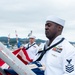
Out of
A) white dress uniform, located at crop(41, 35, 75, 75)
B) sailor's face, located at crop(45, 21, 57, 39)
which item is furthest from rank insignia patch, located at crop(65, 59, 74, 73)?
sailor's face, located at crop(45, 21, 57, 39)

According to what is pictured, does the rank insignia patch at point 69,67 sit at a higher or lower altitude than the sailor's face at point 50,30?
lower

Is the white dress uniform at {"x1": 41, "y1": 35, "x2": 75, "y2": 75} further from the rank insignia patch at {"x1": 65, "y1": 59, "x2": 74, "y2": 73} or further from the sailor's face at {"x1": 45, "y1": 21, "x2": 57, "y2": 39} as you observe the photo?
the sailor's face at {"x1": 45, "y1": 21, "x2": 57, "y2": 39}

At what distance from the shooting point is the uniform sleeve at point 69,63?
3.78 metres

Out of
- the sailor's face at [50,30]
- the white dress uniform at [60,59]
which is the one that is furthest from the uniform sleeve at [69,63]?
the sailor's face at [50,30]

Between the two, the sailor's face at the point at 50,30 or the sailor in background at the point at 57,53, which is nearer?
the sailor in background at the point at 57,53

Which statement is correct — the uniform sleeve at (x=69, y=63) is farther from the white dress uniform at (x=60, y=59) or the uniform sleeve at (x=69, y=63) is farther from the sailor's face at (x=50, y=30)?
the sailor's face at (x=50, y=30)

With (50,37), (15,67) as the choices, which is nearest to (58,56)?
(50,37)

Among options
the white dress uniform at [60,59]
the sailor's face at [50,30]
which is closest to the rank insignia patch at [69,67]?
the white dress uniform at [60,59]

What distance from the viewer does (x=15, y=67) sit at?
9.50 feet

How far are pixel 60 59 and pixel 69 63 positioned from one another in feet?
0.62

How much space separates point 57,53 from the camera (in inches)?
158

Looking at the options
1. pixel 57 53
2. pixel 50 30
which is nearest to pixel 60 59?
pixel 57 53

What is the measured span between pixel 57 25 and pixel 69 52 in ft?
2.17

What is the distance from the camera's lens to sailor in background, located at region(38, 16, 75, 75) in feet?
12.6
